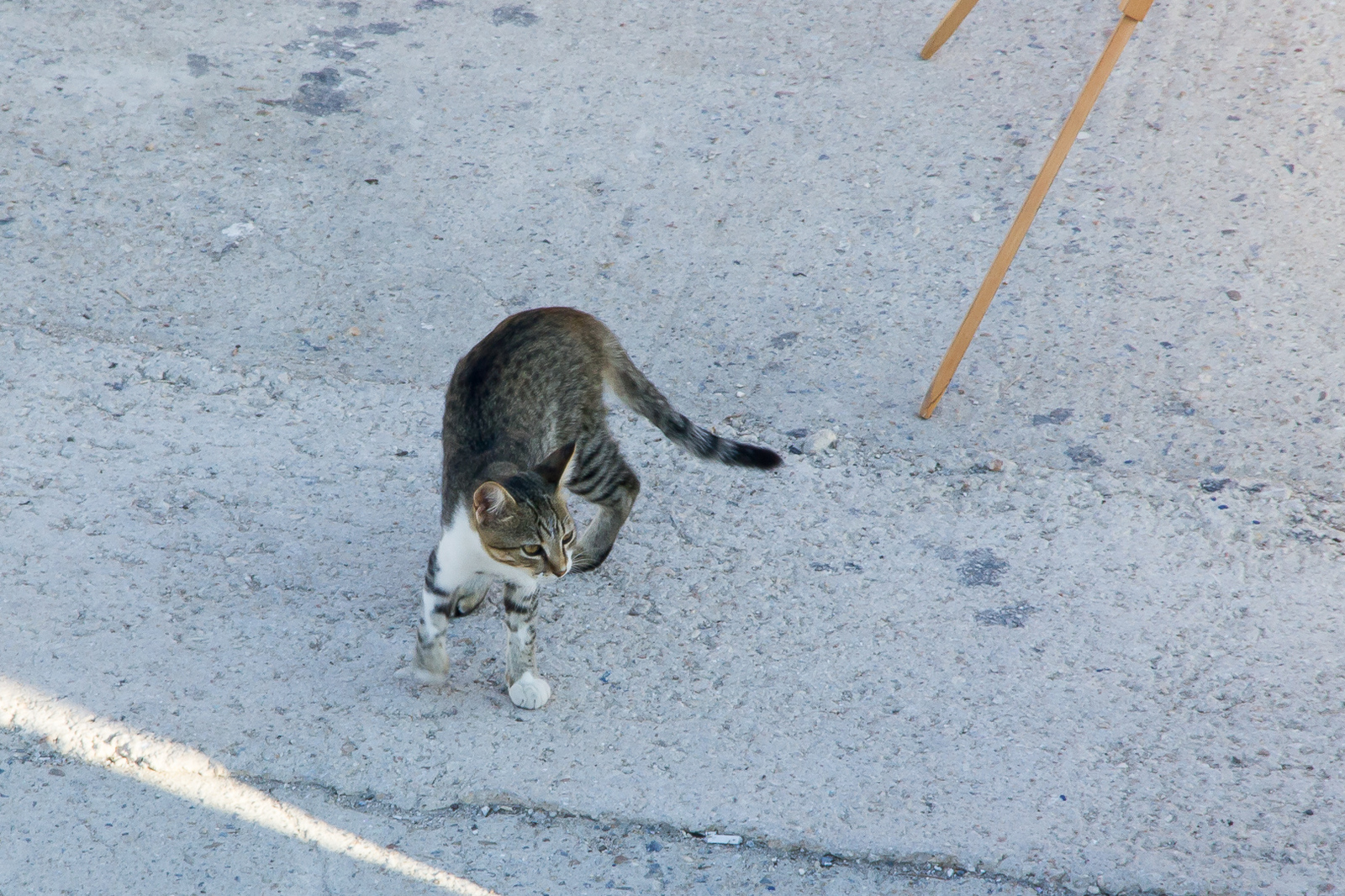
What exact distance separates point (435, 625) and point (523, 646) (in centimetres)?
25

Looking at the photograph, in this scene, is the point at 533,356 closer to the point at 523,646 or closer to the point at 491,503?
the point at 491,503

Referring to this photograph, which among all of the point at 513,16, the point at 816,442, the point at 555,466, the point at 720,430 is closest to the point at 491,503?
the point at 555,466

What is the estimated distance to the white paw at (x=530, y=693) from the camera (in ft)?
10.2

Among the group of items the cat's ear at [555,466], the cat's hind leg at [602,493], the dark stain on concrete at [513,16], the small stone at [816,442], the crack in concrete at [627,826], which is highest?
the dark stain on concrete at [513,16]

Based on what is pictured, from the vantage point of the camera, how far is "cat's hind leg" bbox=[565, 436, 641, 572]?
3.61m

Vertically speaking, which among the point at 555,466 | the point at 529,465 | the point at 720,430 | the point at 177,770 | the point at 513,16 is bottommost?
the point at 177,770

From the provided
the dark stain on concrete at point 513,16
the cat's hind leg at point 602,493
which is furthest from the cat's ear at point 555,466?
the dark stain on concrete at point 513,16

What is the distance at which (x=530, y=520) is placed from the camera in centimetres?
302

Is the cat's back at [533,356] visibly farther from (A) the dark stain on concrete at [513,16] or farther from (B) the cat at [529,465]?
(A) the dark stain on concrete at [513,16]

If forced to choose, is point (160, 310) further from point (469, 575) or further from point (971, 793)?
point (971, 793)

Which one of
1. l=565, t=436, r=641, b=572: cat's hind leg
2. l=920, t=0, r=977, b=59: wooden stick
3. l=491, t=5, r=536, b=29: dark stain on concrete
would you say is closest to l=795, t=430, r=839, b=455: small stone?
l=565, t=436, r=641, b=572: cat's hind leg

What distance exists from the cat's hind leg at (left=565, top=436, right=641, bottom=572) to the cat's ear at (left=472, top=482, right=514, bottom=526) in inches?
25.4

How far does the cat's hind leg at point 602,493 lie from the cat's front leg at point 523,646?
0.48 m

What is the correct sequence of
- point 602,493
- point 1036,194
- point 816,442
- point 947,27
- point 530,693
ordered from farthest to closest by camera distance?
1. point 947,27
2. point 816,442
3. point 1036,194
4. point 602,493
5. point 530,693
